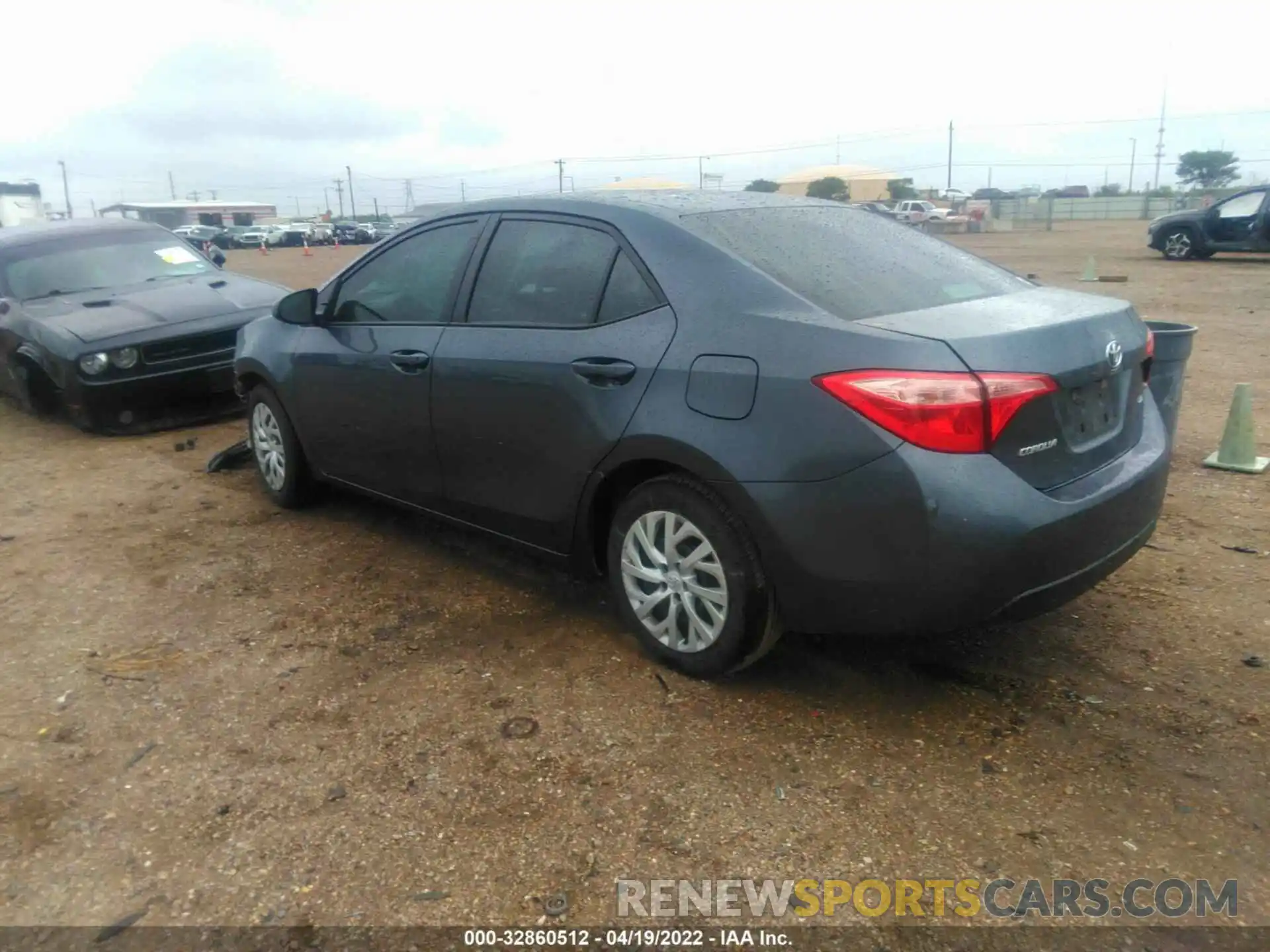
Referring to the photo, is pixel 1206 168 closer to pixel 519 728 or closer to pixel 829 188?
pixel 829 188

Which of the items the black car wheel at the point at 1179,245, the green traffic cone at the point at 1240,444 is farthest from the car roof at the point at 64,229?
the black car wheel at the point at 1179,245

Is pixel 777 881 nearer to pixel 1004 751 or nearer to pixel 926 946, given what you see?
pixel 926 946

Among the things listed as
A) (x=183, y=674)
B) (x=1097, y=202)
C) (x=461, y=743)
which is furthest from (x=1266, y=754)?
(x=1097, y=202)

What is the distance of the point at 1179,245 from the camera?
20.8 meters

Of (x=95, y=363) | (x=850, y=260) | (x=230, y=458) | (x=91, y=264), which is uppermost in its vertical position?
(x=850, y=260)

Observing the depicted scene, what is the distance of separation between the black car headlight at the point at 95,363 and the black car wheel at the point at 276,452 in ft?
6.94

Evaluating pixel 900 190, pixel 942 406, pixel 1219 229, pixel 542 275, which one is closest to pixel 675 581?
pixel 942 406

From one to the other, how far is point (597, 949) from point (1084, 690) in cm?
190

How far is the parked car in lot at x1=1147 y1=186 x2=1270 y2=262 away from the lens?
19266mm

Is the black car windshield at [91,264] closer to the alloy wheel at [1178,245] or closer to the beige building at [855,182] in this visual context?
the alloy wheel at [1178,245]

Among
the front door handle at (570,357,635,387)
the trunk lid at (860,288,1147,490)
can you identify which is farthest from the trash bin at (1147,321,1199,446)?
the front door handle at (570,357,635,387)

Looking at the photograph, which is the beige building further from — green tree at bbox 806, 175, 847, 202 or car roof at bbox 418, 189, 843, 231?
car roof at bbox 418, 189, 843, 231

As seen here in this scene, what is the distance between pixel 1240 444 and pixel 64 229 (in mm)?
9013

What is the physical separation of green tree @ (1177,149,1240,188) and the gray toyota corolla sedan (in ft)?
303
